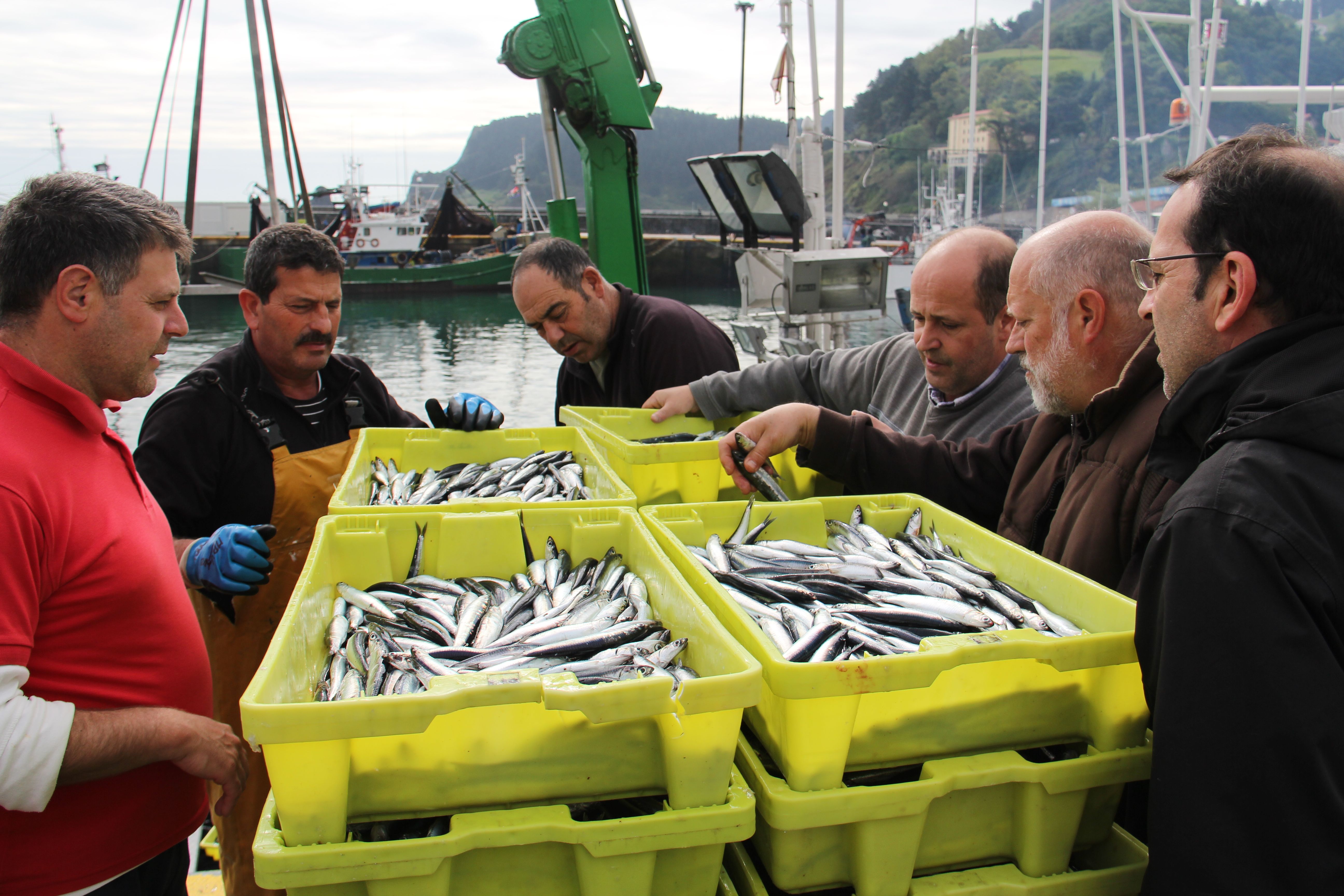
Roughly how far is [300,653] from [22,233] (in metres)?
1.19

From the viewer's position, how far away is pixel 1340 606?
4.20 feet

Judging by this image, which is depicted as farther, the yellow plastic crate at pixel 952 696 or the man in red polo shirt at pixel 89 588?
the man in red polo shirt at pixel 89 588

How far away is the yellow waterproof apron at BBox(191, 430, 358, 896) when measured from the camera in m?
3.13

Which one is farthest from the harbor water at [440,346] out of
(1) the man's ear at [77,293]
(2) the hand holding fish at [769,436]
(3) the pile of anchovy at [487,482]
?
(1) the man's ear at [77,293]

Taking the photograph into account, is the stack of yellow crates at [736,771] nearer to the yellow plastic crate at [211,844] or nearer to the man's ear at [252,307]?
the man's ear at [252,307]

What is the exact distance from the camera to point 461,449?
144 inches

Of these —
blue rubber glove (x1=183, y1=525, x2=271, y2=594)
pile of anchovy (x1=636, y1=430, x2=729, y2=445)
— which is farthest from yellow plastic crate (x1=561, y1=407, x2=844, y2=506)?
blue rubber glove (x1=183, y1=525, x2=271, y2=594)

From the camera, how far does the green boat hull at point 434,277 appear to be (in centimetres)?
4981

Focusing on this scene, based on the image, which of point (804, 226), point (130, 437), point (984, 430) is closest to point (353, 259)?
point (130, 437)

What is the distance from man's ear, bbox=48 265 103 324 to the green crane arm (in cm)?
532

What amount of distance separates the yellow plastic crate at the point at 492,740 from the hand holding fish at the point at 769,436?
1.33 m

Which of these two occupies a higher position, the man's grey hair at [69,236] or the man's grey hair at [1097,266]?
the man's grey hair at [69,236]

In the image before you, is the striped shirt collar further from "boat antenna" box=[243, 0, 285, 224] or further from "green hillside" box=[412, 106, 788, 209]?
"green hillside" box=[412, 106, 788, 209]

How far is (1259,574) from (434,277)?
5347 cm
